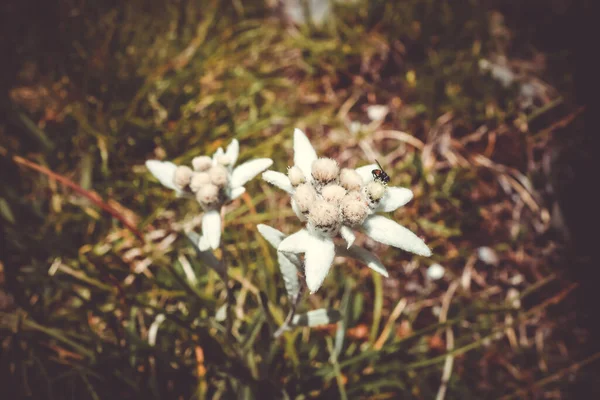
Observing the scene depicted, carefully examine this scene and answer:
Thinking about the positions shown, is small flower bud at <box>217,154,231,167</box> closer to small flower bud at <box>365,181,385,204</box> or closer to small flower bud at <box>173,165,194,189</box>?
small flower bud at <box>173,165,194,189</box>

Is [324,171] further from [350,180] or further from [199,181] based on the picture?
[199,181]

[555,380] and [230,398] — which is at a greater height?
[230,398]

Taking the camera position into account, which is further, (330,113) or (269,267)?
(330,113)

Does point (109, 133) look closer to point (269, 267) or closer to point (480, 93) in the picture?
point (269, 267)

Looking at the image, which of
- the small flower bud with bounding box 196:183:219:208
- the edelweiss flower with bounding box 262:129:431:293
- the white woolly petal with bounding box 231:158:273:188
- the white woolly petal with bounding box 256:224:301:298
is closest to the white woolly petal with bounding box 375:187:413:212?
the edelweiss flower with bounding box 262:129:431:293

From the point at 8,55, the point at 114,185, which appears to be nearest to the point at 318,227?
the point at 114,185

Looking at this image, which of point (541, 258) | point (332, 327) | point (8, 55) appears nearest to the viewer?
point (332, 327)
